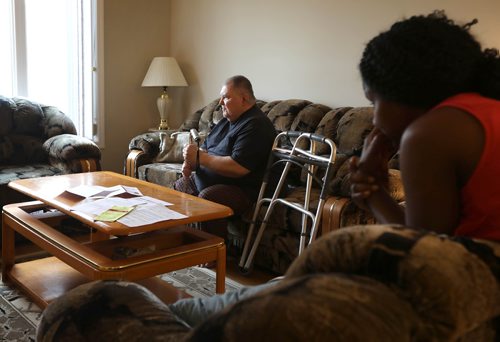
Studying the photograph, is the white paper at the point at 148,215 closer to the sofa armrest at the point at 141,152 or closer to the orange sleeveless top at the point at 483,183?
the orange sleeveless top at the point at 483,183

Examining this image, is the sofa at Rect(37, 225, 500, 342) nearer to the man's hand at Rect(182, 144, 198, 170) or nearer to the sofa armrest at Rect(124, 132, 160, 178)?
the man's hand at Rect(182, 144, 198, 170)

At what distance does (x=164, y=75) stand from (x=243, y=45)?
76cm

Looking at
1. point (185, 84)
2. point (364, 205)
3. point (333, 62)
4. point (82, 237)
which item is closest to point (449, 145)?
point (364, 205)

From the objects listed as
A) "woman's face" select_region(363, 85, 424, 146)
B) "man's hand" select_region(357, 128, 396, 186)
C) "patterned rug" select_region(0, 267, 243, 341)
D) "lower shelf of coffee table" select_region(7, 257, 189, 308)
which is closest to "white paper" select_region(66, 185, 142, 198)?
"lower shelf of coffee table" select_region(7, 257, 189, 308)

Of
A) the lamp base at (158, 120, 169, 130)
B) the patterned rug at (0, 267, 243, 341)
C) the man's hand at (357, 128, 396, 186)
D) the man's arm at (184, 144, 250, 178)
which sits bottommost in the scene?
the patterned rug at (0, 267, 243, 341)

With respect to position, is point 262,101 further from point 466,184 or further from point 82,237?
point 466,184

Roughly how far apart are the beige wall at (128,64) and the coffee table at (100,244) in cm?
197

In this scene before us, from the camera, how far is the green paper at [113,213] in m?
2.04

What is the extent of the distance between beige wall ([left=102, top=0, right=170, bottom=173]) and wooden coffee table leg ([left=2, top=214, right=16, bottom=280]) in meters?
2.18

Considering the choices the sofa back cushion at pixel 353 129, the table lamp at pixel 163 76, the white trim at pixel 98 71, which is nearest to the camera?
the sofa back cushion at pixel 353 129

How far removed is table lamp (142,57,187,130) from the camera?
4609 millimetres

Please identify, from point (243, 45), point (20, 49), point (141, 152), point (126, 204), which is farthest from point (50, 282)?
point (243, 45)

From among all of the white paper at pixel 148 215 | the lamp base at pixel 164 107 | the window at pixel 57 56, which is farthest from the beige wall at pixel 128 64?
the white paper at pixel 148 215

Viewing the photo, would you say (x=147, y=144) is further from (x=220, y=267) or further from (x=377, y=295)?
(x=377, y=295)
